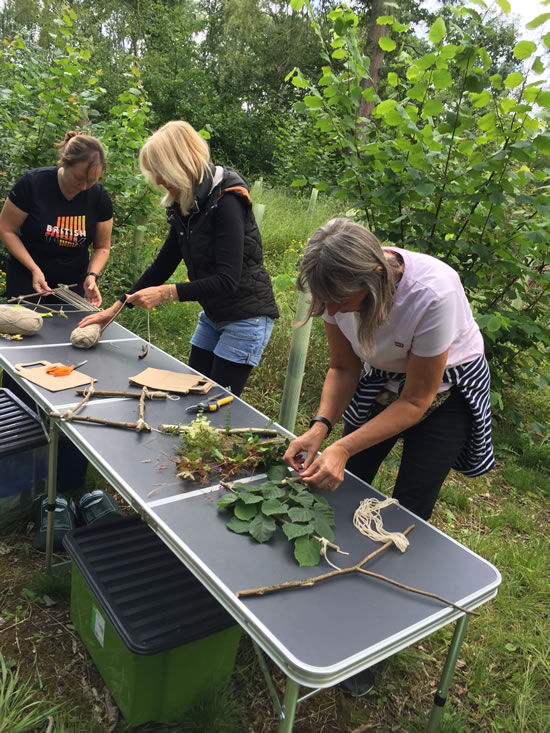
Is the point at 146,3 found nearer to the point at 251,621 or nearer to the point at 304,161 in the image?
the point at 304,161

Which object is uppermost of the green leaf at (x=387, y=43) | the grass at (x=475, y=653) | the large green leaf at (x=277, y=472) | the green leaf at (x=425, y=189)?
the green leaf at (x=387, y=43)

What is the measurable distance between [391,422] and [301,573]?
547 mm

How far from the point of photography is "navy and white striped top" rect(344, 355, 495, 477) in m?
1.78

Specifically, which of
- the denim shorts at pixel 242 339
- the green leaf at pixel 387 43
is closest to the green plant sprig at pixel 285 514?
the denim shorts at pixel 242 339

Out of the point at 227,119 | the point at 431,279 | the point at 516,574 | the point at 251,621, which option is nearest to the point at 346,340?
the point at 431,279

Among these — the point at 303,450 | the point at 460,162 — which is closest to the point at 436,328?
the point at 303,450

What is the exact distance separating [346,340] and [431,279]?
1.31 ft

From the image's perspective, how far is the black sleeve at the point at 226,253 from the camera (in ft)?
7.22

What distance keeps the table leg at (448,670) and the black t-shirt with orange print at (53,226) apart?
8.77 feet

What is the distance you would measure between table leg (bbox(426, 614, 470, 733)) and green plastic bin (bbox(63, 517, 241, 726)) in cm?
65

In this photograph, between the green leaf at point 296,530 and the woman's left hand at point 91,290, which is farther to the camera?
the woman's left hand at point 91,290

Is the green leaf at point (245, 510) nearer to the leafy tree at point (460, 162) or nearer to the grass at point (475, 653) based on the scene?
the grass at point (475, 653)

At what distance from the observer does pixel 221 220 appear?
2207mm

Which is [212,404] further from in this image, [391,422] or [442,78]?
[442,78]
